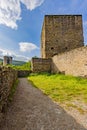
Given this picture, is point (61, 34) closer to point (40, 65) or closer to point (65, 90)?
point (40, 65)

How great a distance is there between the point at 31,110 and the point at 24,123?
1.04 metres

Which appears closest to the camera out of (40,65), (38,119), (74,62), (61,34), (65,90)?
(38,119)

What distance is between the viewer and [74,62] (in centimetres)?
1435

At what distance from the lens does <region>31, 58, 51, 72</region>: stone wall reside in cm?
2075

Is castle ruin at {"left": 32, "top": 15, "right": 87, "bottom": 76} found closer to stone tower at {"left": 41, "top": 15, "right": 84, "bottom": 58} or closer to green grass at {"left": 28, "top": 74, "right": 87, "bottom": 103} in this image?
stone tower at {"left": 41, "top": 15, "right": 84, "bottom": 58}

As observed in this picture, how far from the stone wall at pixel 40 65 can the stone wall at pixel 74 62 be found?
260 cm

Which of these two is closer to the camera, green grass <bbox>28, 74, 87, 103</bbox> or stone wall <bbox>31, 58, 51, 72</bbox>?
green grass <bbox>28, 74, 87, 103</bbox>

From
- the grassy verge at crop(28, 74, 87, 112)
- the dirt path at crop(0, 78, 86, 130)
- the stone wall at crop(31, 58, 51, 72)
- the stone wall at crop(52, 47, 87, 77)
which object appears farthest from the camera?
the stone wall at crop(31, 58, 51, 72)

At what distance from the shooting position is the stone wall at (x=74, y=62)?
510 inches

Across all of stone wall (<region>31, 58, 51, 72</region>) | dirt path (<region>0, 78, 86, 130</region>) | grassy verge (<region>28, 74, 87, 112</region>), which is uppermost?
stone wall (<region>31, 58, 51, 72</region>)

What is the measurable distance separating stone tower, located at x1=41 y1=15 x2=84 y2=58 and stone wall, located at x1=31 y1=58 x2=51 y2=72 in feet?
8.49

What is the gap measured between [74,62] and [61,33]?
10.5 meters

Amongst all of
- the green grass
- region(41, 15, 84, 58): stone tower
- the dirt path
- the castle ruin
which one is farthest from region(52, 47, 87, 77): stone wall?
the dirt path

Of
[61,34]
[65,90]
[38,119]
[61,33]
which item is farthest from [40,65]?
[38,119]
